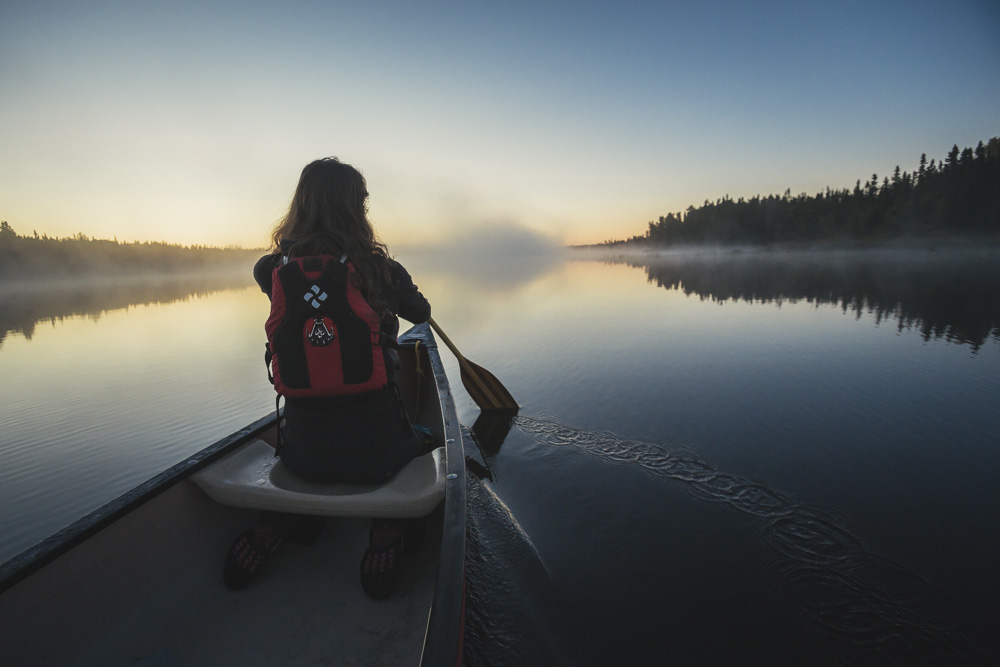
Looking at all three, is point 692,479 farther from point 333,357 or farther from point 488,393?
point 333,357

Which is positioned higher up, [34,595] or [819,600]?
[34,595]

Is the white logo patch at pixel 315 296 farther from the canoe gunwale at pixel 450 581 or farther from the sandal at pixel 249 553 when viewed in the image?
the sandal at pixel 249 553

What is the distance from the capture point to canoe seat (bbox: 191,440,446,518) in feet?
6.92

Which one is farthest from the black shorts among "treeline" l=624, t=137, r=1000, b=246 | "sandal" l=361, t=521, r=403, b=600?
"treeline" l=624, t=137, r=1000, b=246

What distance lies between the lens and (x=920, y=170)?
2783 inches

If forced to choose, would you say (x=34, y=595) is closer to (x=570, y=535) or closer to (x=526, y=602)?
(x=526, y=602)

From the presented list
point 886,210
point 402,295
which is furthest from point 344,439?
point 886,210

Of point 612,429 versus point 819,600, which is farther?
point 612,429

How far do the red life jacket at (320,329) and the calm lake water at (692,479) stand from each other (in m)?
1.91

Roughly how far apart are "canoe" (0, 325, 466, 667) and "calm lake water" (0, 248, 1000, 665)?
840mm

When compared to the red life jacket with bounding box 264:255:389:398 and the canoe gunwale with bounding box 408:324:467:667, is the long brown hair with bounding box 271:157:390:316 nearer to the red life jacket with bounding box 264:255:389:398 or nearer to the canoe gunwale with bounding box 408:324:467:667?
the red life jacket with bounding box 264:255:389:398

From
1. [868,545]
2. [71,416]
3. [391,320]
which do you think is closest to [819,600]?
[868,545]

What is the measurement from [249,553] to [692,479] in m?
3.98

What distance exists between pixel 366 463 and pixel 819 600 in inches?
124
